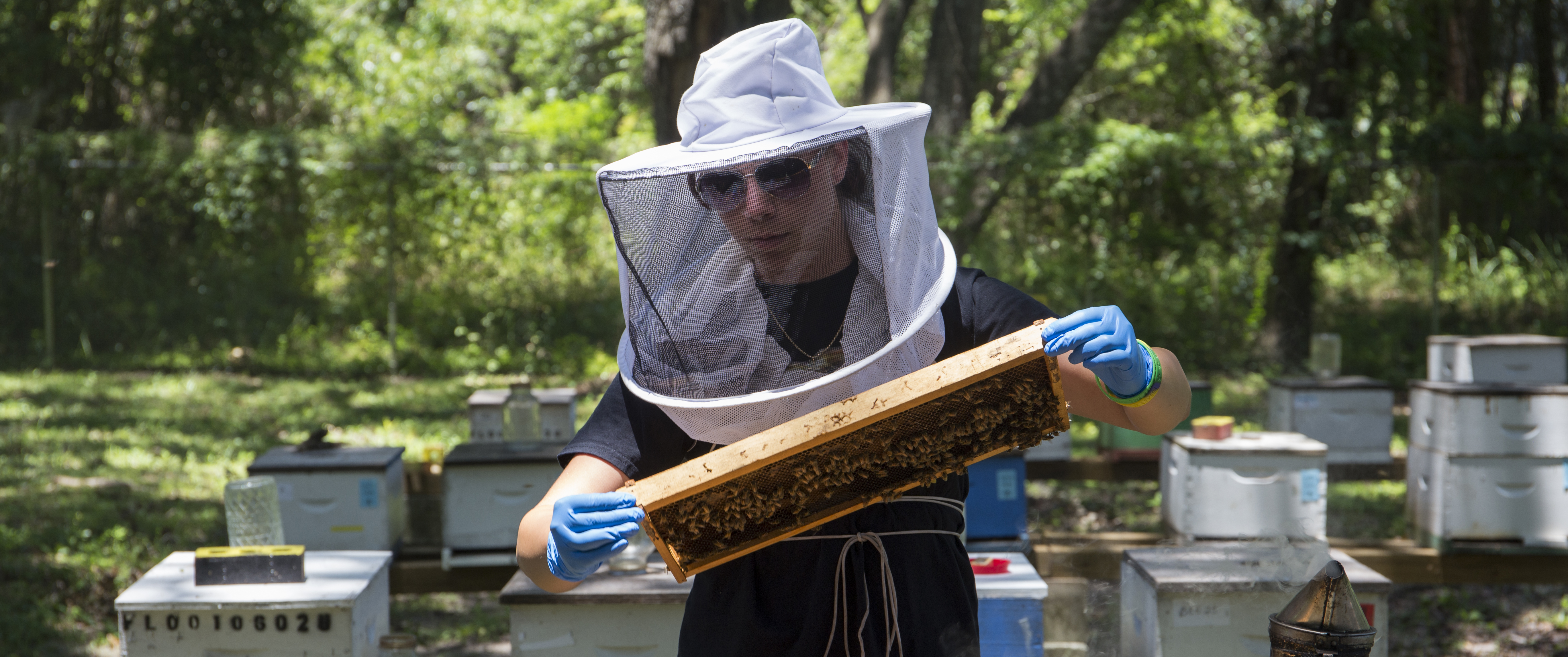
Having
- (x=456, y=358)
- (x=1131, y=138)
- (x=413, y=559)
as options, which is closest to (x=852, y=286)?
(x=413, y=559)

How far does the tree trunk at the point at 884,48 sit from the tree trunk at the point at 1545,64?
657cm

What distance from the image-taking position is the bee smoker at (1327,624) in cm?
165

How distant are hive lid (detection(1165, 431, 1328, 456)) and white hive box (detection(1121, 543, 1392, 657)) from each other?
82 cm

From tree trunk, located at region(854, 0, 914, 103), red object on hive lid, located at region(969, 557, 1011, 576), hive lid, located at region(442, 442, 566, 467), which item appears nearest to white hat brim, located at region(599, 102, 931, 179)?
red object on hive lid, located at region(969, 557, 1011, 576)

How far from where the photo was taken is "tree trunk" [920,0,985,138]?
7.98 meters

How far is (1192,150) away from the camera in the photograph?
26.6ft

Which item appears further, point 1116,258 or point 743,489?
point 1116,258

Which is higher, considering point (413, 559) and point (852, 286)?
point (852, 286)

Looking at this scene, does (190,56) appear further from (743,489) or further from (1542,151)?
(1542,151)

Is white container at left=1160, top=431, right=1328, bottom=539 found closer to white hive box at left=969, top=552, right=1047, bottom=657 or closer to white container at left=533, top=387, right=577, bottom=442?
white hive box at left=969, top=552, right=1047, bottom=657

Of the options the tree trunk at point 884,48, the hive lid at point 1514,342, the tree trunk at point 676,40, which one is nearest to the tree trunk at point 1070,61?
the tree trunk at point 884,48

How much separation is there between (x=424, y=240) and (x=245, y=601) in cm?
686

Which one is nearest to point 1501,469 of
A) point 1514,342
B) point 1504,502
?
point 1504,502

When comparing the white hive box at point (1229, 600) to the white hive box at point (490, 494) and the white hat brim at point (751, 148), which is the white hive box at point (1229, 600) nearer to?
the white hat brim at point (751, 148)
